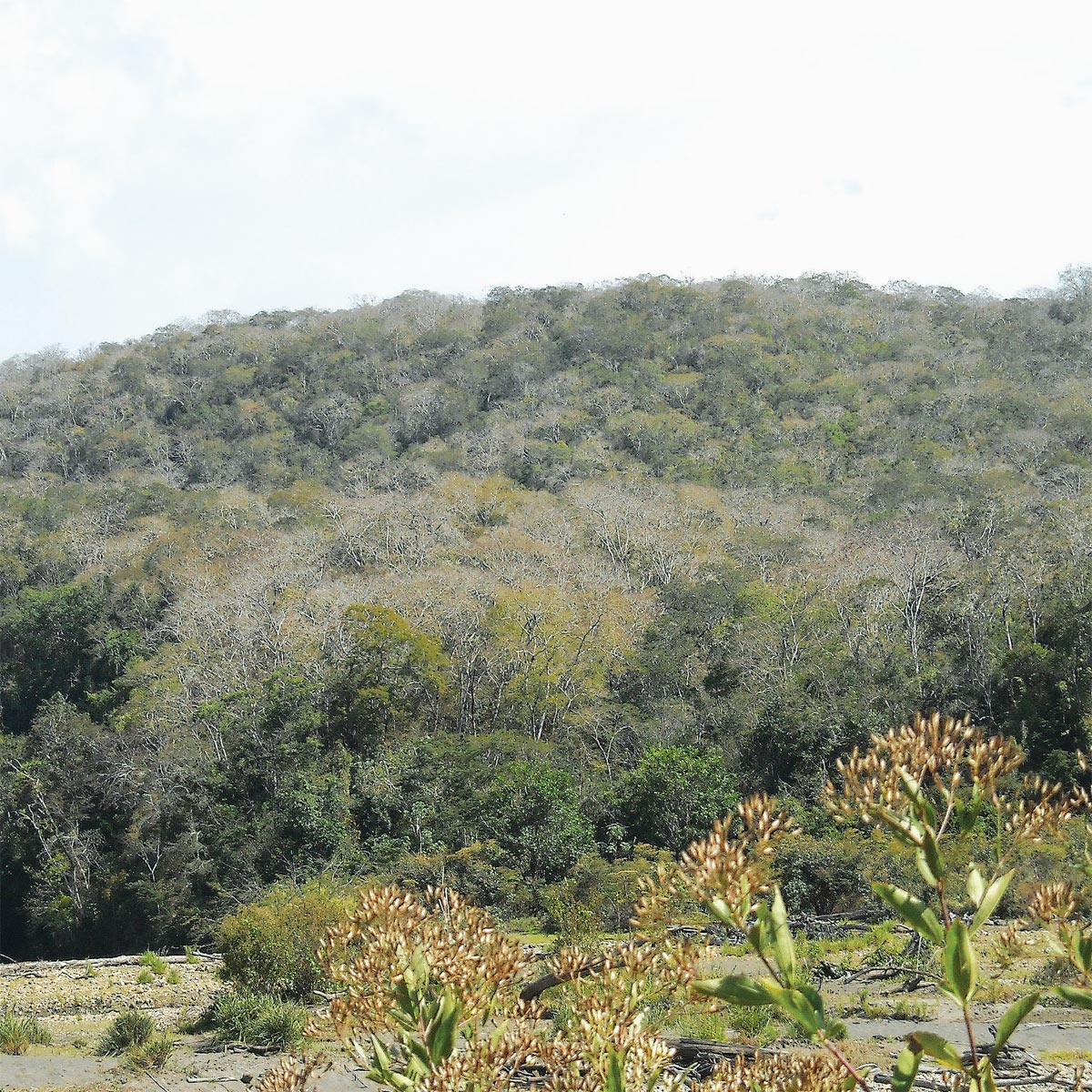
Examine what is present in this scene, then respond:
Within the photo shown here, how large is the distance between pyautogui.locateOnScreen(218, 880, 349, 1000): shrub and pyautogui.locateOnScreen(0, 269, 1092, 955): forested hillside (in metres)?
5.47

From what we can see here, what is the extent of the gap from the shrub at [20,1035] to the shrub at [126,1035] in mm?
755

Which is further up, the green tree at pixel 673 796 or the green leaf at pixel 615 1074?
the green leaf at pixel 615 1074

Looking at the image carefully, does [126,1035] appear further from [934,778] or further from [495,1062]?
[934,778]

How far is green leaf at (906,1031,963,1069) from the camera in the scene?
2.03 m

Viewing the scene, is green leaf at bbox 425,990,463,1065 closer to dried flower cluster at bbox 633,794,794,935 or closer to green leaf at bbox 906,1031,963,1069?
dried flower cluster at bbox 633,794,794,935

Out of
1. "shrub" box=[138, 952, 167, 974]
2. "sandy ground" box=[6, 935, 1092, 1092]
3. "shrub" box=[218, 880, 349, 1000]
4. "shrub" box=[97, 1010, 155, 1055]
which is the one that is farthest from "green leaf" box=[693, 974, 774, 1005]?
"shrub" box=[138, 952, 167, 974]

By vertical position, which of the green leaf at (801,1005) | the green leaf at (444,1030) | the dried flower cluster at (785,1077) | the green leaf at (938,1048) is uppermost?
the green leaf at (801,1005)

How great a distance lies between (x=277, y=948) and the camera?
46.7 ft

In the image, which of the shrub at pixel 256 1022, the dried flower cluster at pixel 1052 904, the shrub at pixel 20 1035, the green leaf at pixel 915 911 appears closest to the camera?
the green leaf at pixel 915 911

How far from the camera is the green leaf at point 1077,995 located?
2.14 m

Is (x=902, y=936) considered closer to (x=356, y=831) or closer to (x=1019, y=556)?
(x=356, y=831)

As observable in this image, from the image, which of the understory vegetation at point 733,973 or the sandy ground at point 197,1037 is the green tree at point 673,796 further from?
the understory vegetation at point 733,973

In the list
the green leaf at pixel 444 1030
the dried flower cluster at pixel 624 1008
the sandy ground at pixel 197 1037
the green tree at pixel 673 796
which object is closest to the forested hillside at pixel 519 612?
the green tree at pixel 673 796

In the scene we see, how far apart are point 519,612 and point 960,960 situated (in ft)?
85.1
